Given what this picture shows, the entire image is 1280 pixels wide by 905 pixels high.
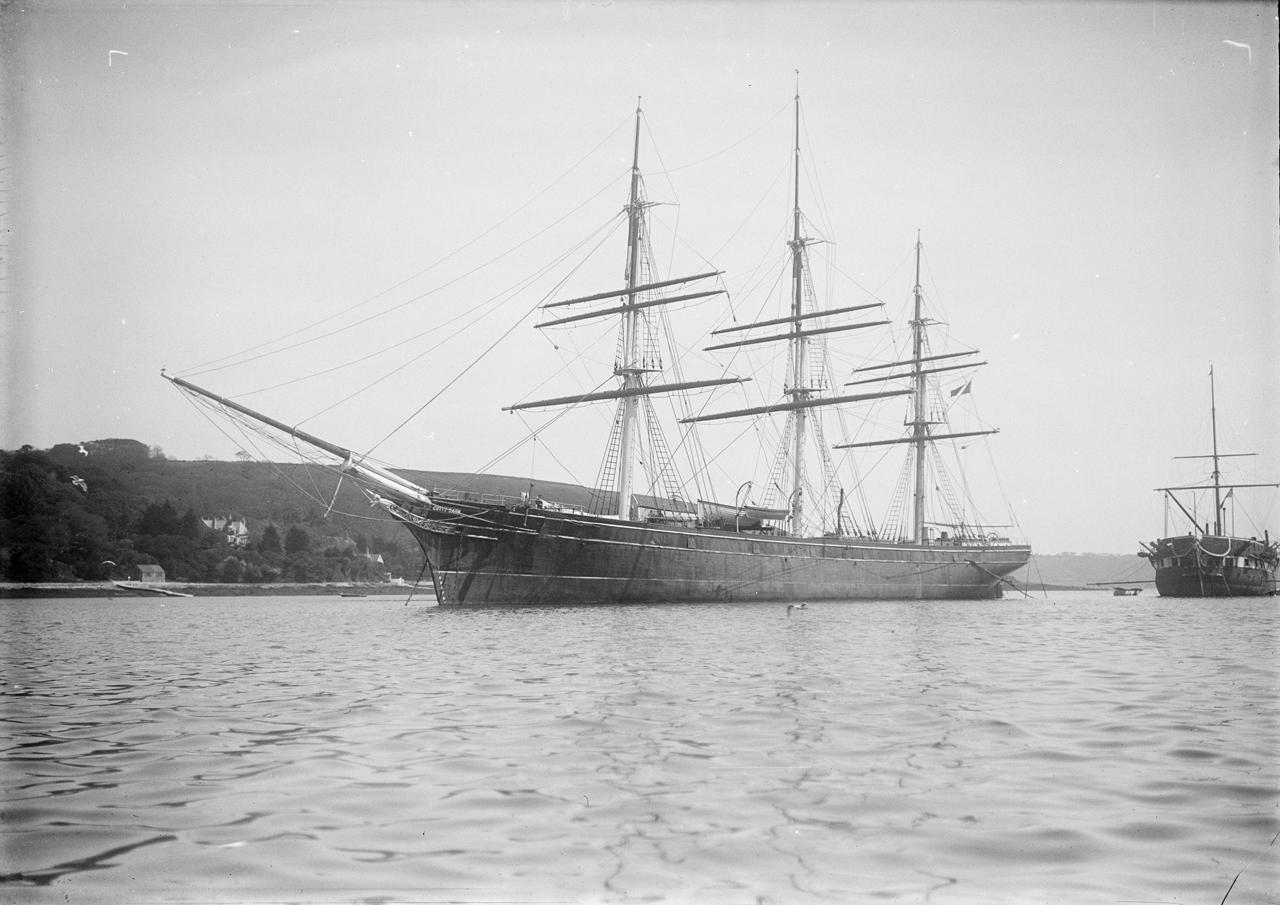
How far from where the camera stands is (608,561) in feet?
129

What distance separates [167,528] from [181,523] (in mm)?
3141

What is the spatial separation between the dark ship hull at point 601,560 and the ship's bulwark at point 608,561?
4 cm

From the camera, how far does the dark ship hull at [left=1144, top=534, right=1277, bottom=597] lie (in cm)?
6825

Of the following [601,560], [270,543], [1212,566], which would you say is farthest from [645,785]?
[270,543]

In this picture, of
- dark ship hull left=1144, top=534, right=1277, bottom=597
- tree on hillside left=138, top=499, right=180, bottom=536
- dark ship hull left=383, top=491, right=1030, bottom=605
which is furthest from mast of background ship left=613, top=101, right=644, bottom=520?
tree on hillside left=138, top=499, right=180, bottom=536

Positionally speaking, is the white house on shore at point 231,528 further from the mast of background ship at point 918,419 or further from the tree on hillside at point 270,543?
the mast of background ship at point 918,419

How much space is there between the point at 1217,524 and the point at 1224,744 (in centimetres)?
7743

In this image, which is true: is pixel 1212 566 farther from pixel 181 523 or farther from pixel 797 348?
pixel 181 523

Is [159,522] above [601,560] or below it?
above

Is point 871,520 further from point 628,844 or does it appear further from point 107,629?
point 628,844

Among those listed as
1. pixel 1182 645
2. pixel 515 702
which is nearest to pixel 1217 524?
pixel 1182 645

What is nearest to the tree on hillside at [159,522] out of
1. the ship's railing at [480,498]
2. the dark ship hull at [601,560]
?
the dark ship hull at [601,560]

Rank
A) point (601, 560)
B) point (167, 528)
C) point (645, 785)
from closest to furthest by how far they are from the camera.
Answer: point (645, 785), point (601, 560), point (167, 528)

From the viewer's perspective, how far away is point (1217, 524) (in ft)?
244
